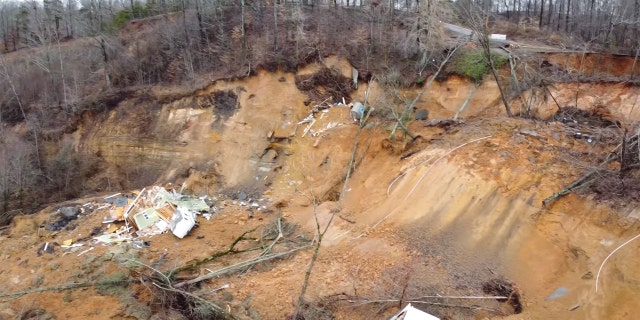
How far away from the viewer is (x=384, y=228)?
1132 cm

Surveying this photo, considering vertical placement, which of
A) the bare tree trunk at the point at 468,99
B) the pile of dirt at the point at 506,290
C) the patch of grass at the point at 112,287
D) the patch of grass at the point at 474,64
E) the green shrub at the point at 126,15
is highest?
the green shrub at the point at 126,15

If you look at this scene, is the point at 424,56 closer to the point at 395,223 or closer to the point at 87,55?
the point at 395,223

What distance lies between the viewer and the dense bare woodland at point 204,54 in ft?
55.1

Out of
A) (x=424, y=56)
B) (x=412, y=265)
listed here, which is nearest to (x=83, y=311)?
(x=412, y=265)

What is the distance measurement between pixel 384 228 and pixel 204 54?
1344cm

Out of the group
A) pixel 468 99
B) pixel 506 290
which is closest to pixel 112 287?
pixel 506 290

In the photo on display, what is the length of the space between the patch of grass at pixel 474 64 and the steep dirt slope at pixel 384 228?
492mm

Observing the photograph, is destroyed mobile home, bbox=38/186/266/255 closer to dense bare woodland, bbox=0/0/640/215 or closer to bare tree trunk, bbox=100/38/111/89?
dense bare woodland, bbox=0/0/640/215

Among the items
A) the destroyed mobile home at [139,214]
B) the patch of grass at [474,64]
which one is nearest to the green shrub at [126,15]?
the destroyed mobile home at [139,214]

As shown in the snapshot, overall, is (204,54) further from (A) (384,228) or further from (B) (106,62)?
(A) (384,228)

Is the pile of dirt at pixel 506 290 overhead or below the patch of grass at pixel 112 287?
overhead

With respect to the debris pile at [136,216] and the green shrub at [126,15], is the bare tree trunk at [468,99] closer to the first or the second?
the debris pile at [136,216]

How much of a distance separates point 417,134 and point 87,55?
65.1 feet

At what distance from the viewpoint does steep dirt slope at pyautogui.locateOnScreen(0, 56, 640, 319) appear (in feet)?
29.2
